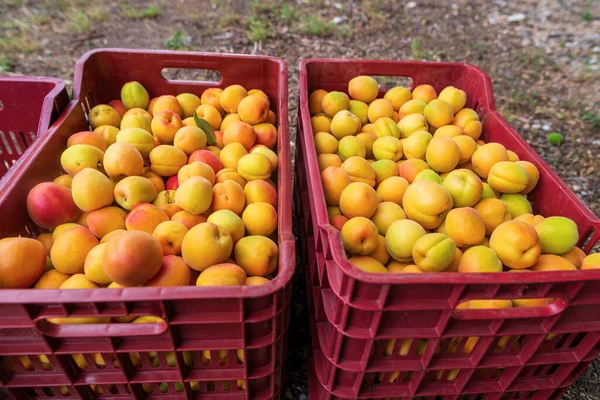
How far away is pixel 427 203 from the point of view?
1.36 m

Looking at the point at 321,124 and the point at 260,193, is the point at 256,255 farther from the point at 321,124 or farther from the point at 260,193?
the point at 321,124

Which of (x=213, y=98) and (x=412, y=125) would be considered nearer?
(x=412, y=125)

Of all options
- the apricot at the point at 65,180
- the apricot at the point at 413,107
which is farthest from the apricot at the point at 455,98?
the apricot at the point at 65,180

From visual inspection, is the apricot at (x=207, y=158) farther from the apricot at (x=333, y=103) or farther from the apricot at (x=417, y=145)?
the apricot at (x=417, y=145)

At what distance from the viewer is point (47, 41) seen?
3.72 meters

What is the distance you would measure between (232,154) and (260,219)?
0.37 m

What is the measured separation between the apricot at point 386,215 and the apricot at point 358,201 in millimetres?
30

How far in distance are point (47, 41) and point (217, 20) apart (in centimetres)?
145

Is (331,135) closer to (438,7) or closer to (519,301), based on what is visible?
(519,301)

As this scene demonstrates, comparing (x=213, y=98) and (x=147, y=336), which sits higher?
(x=213, y=98)

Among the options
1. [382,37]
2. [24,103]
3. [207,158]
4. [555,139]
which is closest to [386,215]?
[207,158]

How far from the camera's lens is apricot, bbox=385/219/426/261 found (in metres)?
1.28

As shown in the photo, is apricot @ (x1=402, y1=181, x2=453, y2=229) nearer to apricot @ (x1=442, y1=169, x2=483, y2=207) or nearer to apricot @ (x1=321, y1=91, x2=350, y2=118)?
apricot @ (x1=442, y1=169, x2=483, y2=207)

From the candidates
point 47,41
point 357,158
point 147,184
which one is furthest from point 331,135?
point 47,41
